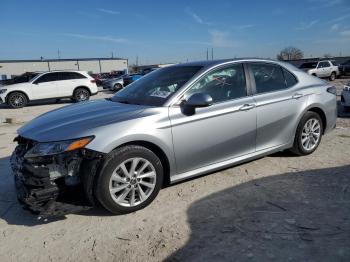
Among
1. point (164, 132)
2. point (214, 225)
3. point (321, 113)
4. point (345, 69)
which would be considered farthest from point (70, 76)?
point (345, 69)

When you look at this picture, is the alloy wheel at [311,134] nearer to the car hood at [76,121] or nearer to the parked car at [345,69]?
the car hood at [76,121]

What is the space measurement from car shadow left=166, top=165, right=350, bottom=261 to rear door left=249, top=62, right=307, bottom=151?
1.99 feet

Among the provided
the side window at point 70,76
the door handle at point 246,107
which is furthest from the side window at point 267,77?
the side window at point 70,76

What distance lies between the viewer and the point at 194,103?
12.6ft

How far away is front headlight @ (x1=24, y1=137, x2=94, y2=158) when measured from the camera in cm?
339

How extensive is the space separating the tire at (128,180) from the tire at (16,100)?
48.9 ft

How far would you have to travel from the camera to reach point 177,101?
4.00 m

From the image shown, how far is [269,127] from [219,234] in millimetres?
2010

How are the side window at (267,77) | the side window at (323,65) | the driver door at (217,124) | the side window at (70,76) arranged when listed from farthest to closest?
the side window at (323,65), the side window at (70,76), the side window at (267,77), the driver door at (217,124)

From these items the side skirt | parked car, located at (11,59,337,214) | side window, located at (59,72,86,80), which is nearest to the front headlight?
parked car, located at (11,59,337,214)

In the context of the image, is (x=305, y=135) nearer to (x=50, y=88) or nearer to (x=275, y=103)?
(x=275, y=103)

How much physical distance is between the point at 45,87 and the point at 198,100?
14.9 metres

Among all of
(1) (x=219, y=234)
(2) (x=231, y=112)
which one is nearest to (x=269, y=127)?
(2) (x=231, y=112)

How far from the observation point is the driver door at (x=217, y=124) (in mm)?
3958
